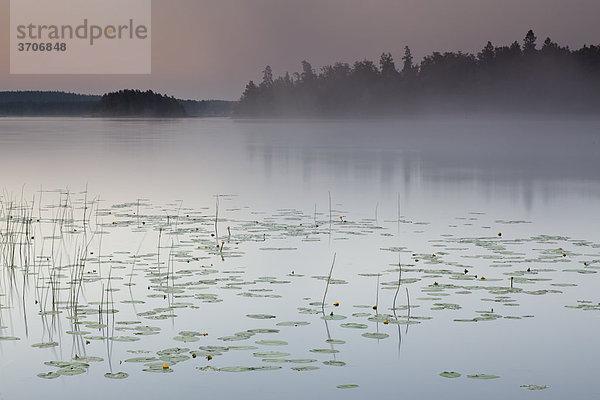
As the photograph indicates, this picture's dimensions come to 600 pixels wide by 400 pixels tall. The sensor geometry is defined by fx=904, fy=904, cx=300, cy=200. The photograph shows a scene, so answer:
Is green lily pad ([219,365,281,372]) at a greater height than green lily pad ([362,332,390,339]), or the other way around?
green lily pad ([362,332,390,339])

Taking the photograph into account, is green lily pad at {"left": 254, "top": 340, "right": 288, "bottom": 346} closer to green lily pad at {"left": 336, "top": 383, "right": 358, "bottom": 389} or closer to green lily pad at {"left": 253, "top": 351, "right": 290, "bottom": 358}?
green lily pad at {"left": 253, "top": 351, "right": 290, "bottom": 358}

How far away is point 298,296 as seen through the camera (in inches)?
484

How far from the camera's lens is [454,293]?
1245cm

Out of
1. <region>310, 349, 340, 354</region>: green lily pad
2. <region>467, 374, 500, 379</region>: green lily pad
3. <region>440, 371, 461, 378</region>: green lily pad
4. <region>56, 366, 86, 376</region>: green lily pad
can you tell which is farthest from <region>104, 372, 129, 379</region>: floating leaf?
<region>467, 374, 500, 379</region>: green lily pad

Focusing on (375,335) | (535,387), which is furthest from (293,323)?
(535,387)

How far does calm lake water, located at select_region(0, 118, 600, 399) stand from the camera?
884 centimetres

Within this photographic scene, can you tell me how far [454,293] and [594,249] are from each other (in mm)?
5095

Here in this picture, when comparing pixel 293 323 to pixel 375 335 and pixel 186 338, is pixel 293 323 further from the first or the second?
pixel 186 338

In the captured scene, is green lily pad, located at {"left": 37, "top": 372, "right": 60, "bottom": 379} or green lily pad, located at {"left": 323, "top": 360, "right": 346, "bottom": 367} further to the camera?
green lily pad, located at {"left": 323, "top": 360, "right": 346, "bottom": 367}

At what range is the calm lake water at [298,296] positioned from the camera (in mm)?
8836

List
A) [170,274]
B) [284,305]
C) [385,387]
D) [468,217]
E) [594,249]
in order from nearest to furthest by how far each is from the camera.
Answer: [385,387] → [284,305] → [170,274] → [594,249] → [468,217]

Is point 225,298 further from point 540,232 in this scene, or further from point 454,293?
point 540,232

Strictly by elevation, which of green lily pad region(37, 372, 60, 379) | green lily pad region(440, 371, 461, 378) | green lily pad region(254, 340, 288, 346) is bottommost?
green lily pad region(440, 371, 461, 378)

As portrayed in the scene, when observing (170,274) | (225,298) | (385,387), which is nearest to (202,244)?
(170,274)
